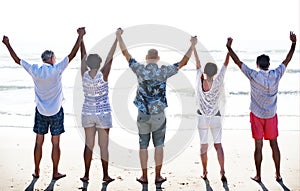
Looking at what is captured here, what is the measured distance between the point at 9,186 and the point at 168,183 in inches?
83.5

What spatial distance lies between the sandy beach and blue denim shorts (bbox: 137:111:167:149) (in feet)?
2.11

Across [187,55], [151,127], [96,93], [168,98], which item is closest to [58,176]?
[96,93]

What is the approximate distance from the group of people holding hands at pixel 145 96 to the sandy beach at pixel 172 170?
1.07 ft

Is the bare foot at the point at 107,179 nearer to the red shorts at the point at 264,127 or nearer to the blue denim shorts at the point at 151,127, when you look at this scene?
the blue denim shorts at the point at 151,127

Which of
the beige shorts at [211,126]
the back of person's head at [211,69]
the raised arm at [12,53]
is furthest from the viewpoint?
the beige shorts at [211,126]

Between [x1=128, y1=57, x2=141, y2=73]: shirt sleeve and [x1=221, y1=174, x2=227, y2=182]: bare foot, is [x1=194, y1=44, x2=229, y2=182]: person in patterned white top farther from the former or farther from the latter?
[x1=128, y1=57, x2=141, y2=73]: shirt sleeve

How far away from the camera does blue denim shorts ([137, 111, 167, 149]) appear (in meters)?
5.21

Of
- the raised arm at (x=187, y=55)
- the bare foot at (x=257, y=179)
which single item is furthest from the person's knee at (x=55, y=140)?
the bare foot at (x=257, y=179)

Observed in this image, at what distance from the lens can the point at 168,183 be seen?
5633 millimetres

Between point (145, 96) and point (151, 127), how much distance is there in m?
0.42

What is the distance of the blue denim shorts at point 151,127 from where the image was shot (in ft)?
17.1

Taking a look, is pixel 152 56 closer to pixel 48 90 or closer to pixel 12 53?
pixel 48 90

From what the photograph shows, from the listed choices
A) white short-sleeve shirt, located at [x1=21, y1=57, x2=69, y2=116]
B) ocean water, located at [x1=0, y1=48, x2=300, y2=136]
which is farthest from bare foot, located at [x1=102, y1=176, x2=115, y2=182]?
ocean water, located at [x1=0, y1=48, x2=300, y2=136]

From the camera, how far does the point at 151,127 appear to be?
5.29m
